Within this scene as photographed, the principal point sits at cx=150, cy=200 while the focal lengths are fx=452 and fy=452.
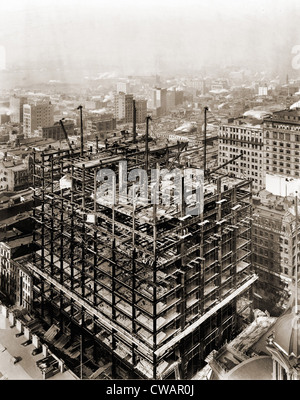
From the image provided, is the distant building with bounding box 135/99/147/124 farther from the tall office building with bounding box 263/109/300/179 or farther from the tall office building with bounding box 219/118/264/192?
the tall office building with bounding box 263/109/300/179

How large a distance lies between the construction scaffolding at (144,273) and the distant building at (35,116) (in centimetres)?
1813

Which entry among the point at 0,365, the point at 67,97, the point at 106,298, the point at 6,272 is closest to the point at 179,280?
the point at 106,298

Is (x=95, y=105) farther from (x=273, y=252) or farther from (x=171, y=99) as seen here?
(x=273, y=252)

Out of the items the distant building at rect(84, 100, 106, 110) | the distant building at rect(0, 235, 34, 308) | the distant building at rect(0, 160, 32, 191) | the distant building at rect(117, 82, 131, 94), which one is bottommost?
the distant building at rect(0, 235, 34, 308)

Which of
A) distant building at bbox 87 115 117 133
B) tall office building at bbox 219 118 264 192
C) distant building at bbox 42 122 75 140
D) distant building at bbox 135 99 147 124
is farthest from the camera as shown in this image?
distant building at bbox 87 115 117 133

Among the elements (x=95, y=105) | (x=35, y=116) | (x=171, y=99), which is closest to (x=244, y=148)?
(x=171, y=99)

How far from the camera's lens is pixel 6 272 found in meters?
13.5

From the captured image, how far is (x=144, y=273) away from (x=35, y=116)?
2234 cm

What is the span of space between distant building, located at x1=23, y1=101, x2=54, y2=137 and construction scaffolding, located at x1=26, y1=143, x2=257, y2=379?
59.5 ft

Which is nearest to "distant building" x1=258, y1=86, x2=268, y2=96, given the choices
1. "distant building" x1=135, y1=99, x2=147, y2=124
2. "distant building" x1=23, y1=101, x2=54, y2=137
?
"distant building" x1=135, y1=99, x2=147, y2=124

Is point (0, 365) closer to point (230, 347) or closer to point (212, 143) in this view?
point (230, 347)

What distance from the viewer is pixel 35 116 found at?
2914 centimetres

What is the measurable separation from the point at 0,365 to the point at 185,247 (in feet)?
14.3

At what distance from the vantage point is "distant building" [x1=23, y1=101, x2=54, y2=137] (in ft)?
94.8
